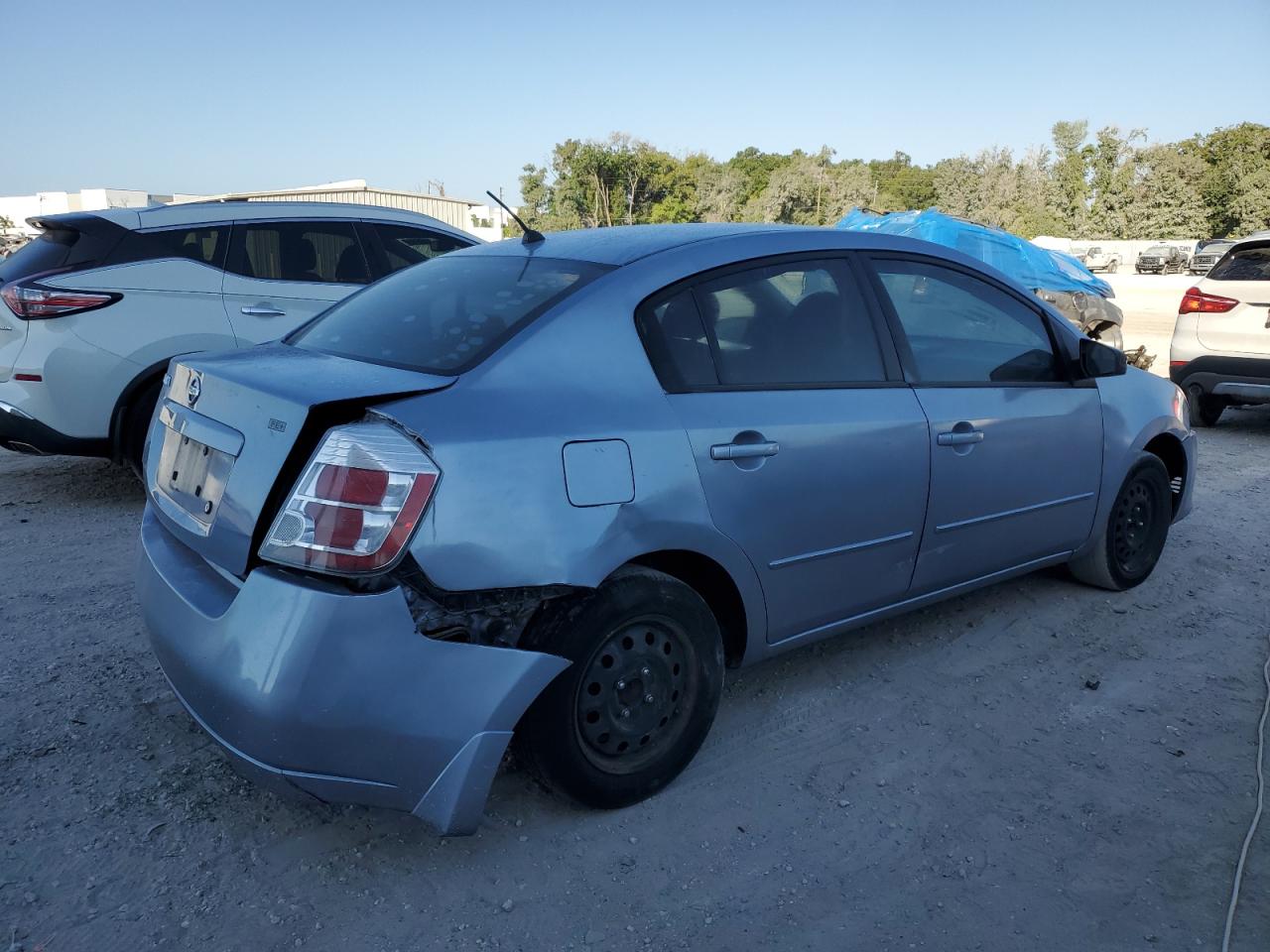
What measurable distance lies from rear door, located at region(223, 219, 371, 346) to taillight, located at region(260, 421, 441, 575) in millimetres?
3882

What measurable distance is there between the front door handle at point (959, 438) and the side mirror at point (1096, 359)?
81cm

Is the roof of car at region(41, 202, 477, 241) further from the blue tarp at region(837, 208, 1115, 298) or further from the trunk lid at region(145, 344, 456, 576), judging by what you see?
the blue tarp at region(837, 208, 1115, 298)

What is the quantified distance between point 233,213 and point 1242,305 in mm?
7740

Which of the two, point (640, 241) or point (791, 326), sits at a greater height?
point (640, 241)

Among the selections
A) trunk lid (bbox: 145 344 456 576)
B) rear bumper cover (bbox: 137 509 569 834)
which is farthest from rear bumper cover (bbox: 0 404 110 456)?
rear bumper cover (bbox: 137 509 569 834)

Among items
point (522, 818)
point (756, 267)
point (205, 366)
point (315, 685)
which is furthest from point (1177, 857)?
point (205, 366)

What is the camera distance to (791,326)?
3230mm

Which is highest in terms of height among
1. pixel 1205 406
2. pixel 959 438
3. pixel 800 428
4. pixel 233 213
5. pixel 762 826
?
pixel 233 213

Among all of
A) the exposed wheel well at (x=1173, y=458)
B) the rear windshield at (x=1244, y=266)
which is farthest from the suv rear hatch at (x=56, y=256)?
the rear windshield at (x=1244, y=266)

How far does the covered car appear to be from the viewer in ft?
43.1

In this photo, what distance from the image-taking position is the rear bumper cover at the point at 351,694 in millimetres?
2203

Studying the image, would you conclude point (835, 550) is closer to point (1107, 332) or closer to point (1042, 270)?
point (1042, 270)

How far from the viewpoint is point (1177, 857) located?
8.72 ft

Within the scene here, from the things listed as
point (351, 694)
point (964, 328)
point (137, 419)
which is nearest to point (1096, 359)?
point (964, 328)
